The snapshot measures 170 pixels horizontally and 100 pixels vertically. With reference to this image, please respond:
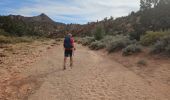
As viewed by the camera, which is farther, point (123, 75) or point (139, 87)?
point (123, 75)

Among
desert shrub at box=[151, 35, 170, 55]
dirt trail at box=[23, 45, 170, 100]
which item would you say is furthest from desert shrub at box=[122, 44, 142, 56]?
dirt trail at box=[23, 45, 170, 100]

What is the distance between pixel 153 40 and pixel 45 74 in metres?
9.78

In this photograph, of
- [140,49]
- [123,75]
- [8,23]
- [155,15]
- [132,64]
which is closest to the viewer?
[123,75]

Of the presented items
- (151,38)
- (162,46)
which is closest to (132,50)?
(151,38)

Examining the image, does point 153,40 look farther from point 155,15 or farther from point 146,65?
point 155,15

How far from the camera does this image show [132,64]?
1770cm

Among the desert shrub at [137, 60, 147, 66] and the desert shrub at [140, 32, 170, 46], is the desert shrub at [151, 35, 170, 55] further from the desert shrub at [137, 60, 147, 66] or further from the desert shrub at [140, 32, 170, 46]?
the desert shrub at [140, 32, 170, 46]

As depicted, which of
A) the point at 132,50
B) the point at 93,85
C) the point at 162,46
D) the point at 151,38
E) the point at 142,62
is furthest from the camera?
the point at 151,38

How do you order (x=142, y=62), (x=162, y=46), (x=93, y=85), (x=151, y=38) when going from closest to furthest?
(x=93, y=85)
(x=142, y=62)
(x=162, y=46)
(x=151, y=38)

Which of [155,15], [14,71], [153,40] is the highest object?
[155,15]

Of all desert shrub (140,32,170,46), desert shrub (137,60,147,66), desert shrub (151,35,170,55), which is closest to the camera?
desert shrub (137,60,147,66)

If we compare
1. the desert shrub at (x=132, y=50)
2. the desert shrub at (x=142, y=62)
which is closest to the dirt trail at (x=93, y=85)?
the desert shrub at (x=142, y=62)

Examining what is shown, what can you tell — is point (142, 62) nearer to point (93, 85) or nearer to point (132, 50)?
point (132, 50)

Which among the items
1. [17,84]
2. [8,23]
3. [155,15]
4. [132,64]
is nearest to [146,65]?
[132,64]
